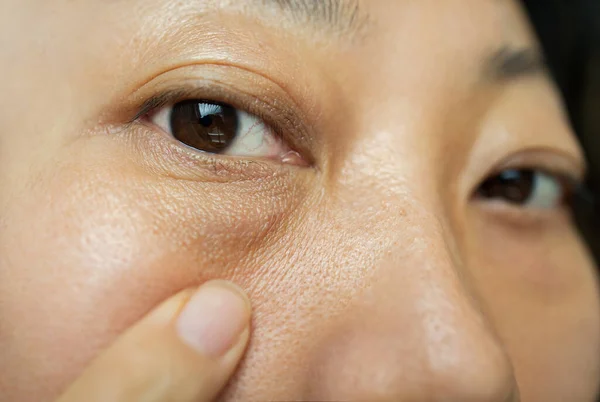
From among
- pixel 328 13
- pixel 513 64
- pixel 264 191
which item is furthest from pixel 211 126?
pixel 513 64

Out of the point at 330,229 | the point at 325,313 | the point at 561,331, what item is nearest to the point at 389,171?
the point at 330,229

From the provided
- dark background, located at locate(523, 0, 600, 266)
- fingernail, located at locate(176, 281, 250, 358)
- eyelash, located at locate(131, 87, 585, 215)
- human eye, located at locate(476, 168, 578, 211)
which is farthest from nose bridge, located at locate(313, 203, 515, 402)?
dark background, located at locate(523, 0, 600, 266)

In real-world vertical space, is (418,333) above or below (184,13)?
below

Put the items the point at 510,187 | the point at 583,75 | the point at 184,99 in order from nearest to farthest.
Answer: the point at 184,99
the point at 510,187
the point at 583,75

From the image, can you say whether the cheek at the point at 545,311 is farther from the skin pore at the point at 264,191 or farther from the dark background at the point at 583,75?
the dark background at the point at 583,75

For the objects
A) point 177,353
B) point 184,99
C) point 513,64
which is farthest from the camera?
point 513,64

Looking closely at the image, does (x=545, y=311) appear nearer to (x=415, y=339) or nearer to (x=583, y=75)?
(x=415, y=339)

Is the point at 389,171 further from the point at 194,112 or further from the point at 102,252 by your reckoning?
the point at 102,252
